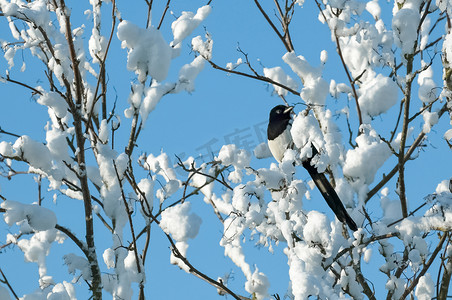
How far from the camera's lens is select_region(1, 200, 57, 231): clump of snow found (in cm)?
273

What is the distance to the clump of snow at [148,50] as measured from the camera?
313cm

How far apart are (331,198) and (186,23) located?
1567mm

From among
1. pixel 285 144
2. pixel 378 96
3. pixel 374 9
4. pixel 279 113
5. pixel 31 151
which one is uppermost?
pixel 374 9

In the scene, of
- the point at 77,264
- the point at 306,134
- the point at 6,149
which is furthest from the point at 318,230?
the point at 6,149

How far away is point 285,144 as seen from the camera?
4953 mm

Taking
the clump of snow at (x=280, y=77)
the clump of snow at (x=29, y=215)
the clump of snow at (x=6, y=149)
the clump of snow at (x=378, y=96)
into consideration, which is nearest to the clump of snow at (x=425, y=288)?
the clump of snow at (x=378, y=96)

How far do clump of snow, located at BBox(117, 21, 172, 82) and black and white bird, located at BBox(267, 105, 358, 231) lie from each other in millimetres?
1299

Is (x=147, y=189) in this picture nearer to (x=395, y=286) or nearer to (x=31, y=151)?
(x=31, y=151)

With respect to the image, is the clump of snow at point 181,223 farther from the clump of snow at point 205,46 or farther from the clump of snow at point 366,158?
the clump of snow at point 205,46

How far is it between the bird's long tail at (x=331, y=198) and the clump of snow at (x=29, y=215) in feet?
5.68

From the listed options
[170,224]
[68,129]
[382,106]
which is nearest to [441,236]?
[382,106]

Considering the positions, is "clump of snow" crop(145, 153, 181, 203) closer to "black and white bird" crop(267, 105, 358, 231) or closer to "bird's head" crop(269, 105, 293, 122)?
"black and white bird" crop(267, 105, 358, 231)

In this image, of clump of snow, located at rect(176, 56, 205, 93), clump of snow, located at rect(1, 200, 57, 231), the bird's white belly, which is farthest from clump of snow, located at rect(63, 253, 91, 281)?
the bird's white belly

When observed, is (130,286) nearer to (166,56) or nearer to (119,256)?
(119,256)
